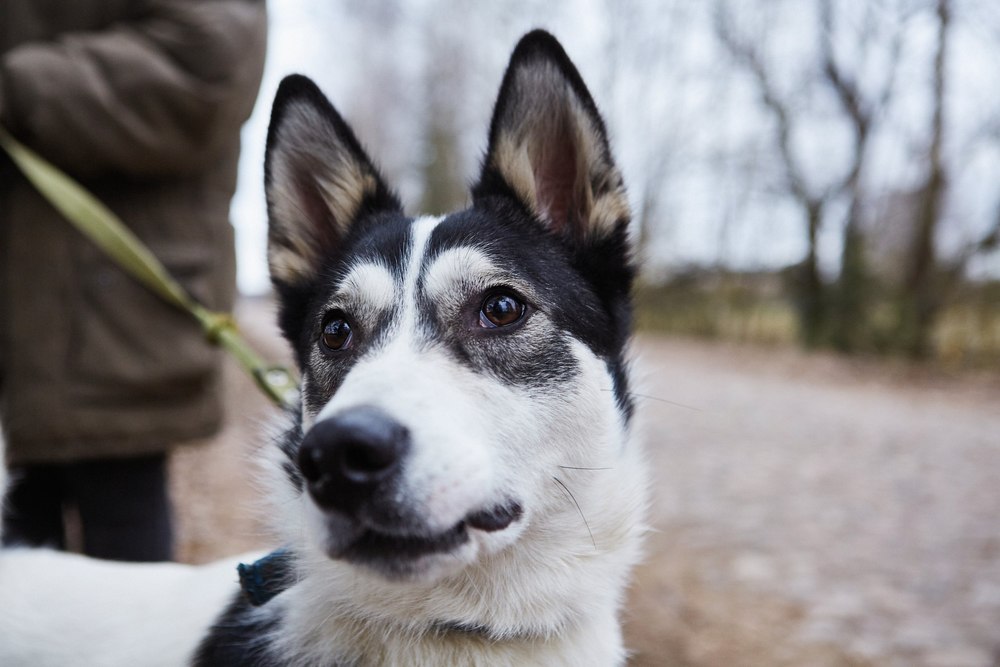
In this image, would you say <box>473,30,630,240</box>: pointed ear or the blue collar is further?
<box>473,30,630,240</box>: pointed ear

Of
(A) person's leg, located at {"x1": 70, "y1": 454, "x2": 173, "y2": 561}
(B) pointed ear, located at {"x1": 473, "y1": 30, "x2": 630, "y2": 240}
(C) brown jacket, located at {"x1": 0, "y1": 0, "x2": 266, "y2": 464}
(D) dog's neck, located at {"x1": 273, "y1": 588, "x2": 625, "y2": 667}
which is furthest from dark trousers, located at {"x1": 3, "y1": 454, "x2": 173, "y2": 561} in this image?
(B) pointed ear, located at {"x1": 473, "y1": 30, "x2": 630, "y2": 240}

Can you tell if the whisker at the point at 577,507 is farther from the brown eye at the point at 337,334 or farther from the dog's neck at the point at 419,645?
A: the brown eye at the point at 337,334

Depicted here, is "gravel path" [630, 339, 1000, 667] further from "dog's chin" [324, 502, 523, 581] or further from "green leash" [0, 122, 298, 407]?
"green leash" [0, 122, 298, 407]

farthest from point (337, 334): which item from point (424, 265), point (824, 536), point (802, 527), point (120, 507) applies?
point (802, 527)

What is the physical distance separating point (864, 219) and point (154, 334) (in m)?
17.3

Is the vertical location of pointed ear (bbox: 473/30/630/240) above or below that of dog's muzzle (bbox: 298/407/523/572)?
above

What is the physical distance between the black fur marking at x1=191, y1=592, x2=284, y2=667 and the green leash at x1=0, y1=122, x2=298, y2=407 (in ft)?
2.18

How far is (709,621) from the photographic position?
4.17 meters

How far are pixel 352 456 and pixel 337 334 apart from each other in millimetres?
712

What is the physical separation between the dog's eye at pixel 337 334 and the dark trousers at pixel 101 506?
3.71ft

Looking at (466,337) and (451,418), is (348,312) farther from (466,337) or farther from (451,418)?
(451,418)

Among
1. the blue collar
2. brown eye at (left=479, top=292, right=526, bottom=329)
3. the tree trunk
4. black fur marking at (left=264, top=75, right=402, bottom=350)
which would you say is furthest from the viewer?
the tree trunk

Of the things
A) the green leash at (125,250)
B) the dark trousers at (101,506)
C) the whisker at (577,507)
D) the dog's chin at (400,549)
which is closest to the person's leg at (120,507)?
the dark trousers at (101,506)

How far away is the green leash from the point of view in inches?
94.3
